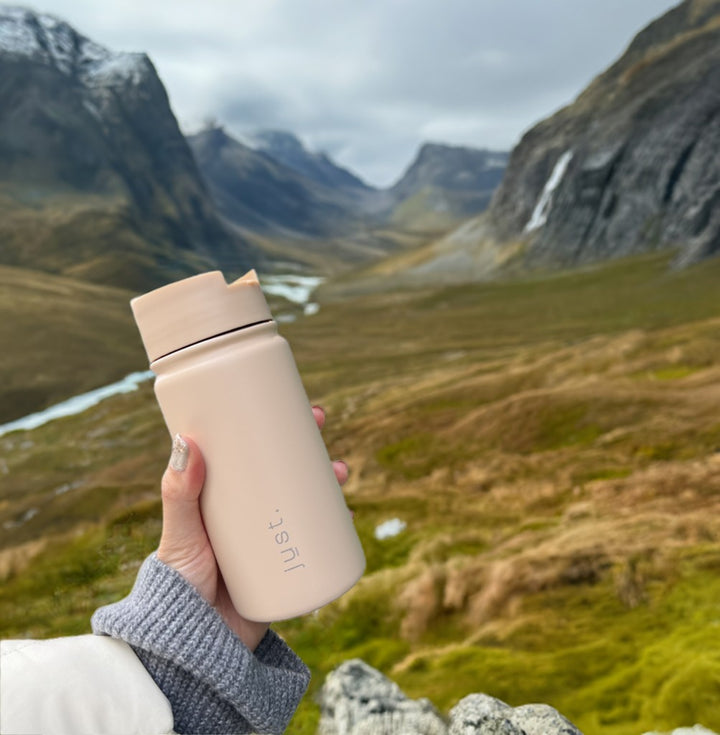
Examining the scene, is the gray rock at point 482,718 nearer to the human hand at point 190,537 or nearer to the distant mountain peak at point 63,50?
the human hand at point 190,537

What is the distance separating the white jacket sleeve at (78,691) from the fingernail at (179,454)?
81cm

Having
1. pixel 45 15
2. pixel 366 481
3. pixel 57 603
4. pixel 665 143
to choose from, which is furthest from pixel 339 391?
pixel 45 15

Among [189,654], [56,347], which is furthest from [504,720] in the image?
[56,347]

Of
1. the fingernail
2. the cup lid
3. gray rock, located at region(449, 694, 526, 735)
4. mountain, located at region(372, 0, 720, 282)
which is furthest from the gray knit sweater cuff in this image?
mountain, located at region(372, 0, 720, 282)

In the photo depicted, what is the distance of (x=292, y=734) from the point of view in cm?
562

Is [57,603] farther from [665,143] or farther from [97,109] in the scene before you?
[97,109]

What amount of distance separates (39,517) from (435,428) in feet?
31.8

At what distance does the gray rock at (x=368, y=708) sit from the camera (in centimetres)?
A: 494

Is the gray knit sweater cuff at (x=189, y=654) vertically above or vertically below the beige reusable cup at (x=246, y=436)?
below

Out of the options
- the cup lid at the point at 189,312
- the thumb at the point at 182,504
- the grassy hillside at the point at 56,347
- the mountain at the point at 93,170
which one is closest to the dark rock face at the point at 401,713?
the thumb at the point at 182,504

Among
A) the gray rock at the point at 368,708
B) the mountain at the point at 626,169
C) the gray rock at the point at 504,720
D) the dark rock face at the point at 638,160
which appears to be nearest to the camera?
the gray rock at the point at 504,720

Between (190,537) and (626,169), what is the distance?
91865 mm

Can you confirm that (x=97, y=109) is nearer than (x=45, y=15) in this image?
Yes

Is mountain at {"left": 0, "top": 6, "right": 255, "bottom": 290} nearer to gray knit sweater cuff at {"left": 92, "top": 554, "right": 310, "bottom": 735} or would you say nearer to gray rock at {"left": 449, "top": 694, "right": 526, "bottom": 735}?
gray rock at {"left": 449, "top": 694, "right": 526, "bottom": 735}
